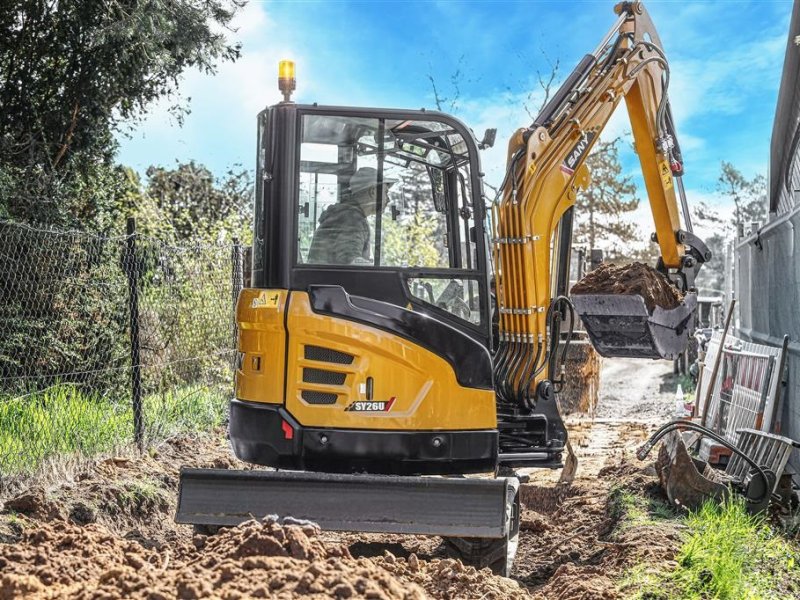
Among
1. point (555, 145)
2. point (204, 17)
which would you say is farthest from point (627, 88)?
point (204, 17)

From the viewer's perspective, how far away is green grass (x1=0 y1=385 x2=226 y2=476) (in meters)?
7.36

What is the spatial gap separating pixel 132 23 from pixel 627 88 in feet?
19.1

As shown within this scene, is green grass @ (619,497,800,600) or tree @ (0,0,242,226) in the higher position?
tree @ (0,0,242,226)

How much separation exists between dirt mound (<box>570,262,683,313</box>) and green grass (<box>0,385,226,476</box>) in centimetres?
444

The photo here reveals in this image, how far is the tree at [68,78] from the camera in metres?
10.2

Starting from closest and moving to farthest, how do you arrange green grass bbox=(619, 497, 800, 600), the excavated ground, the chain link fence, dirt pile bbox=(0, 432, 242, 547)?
the excavated ground → green grass bbox=(619, 497, 800, 600) → dirt pile bbox=(0, 432, 242, 547) → the chain link fence

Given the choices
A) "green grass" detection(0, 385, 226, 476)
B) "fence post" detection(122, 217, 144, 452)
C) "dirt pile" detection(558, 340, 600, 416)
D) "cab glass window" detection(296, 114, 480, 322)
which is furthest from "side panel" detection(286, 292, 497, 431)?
"dirt pile" detection(558, 340, 600, 416)

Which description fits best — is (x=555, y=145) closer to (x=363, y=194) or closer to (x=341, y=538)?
(x=363, y=194)

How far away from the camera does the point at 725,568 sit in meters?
4.91

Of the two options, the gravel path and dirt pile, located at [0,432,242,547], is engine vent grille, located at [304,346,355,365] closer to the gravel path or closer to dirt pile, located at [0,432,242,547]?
dirt pile, located at [0,432,242,547]

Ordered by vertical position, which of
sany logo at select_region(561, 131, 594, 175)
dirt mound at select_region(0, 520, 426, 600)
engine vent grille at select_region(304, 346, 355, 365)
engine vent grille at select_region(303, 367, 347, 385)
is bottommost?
dirt mound at select_region(0, 520, 426, 600)

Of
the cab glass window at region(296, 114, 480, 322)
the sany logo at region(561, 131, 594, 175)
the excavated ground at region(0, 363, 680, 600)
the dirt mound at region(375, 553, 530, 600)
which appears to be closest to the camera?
the excavated ground at region(0, 363, 680, 600)

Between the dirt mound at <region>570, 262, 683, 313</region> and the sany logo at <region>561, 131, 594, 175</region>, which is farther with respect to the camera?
the dirt mound at <region>570, 262, 683, 313</region>

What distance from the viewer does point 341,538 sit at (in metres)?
6.38
